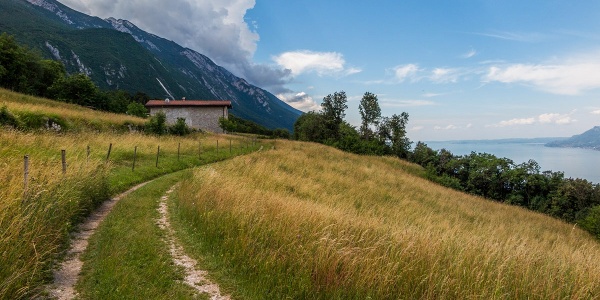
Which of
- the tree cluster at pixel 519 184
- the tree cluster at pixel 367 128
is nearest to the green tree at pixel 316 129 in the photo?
the tree cluster at pixel 367 128

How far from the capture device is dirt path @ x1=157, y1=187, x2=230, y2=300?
5.10m

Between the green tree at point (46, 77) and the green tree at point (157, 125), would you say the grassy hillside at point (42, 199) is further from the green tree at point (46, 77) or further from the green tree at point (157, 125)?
the green tree at point (46, 77)

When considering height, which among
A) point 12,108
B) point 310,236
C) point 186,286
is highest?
point 12,108

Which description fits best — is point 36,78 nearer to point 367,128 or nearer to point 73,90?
point 73,90

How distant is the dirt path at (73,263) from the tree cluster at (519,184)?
44528mm

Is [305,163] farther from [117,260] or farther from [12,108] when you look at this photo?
[12,108]

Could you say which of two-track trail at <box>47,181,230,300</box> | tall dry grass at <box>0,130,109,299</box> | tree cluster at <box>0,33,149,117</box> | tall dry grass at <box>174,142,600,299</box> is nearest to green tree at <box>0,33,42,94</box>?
tree cluster at <box>0,33,149,117</box>

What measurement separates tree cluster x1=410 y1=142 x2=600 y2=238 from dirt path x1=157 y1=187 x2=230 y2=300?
43.2 metres

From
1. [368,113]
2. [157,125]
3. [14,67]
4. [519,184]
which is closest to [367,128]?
[368,113]

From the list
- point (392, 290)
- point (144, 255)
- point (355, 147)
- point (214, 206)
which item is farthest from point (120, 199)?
point (355, 147)

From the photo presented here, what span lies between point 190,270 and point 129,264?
3.86ft

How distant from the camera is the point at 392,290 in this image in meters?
4.88

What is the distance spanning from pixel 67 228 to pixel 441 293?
808cm

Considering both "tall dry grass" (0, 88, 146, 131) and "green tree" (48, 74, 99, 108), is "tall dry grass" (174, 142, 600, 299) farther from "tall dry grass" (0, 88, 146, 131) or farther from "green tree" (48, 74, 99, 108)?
"green tree" (48, 74, 99, 108)
